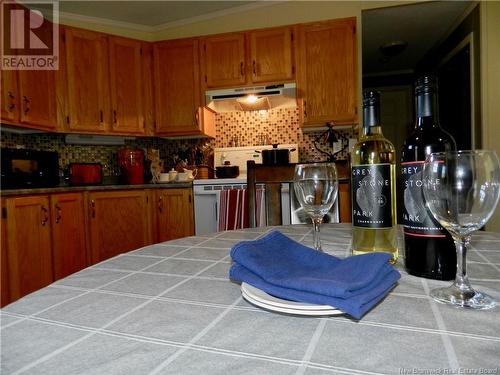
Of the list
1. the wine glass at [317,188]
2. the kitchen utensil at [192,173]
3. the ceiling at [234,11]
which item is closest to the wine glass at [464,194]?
the wine glass at [317,188]

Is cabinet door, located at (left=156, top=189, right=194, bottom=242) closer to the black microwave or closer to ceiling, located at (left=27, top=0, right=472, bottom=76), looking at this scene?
the black microwave

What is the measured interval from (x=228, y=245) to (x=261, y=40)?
8.34 feet

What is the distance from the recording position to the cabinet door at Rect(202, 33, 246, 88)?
300 centimetres

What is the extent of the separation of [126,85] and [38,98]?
2.45 ft

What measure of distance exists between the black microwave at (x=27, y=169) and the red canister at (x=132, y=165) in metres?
0.55

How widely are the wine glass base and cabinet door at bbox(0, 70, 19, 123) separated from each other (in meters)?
2.80

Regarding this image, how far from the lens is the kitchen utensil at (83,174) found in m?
2.76

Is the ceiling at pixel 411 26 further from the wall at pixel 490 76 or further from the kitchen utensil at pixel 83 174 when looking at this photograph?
the kitchen utensil at pixel 83 174

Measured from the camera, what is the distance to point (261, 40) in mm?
2941

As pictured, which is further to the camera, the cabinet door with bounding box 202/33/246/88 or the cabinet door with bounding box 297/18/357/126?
A: the cabinet door with bounding box 202/33/246/88

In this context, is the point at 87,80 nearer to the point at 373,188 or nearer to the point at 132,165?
the point at 132,165

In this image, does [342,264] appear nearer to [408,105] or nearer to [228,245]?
[228,245]

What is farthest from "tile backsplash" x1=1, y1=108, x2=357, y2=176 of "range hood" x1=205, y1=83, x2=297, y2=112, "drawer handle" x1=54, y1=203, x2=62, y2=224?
"drawer handle" x1=54, y1=203, x2=62, y2=224

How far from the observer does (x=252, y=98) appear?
3.09 m
